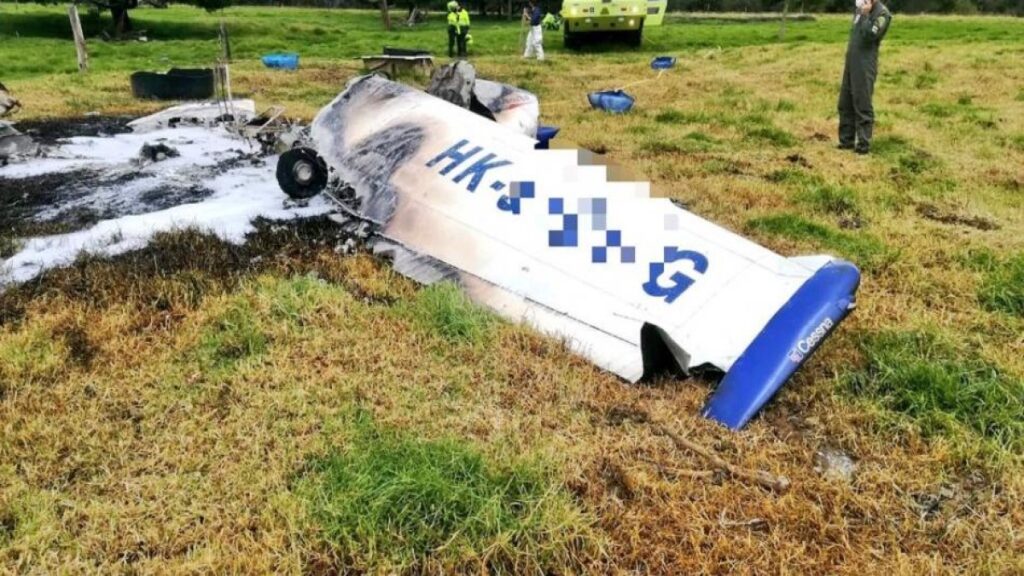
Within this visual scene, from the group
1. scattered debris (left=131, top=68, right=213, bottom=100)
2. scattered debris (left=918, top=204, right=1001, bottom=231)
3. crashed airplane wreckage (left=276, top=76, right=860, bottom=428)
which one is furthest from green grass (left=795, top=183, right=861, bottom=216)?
scattered debris (left=131, top=68, right=213, bottom=100)

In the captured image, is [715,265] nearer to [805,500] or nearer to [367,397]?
[805,500]

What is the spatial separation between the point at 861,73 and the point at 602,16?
50.9ft

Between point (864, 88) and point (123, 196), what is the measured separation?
7.85 metres

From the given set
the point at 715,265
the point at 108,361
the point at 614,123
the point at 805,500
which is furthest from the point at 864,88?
the point at 108,361

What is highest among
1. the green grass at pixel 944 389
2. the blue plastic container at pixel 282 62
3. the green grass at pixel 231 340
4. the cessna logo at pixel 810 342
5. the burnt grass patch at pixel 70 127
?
the cessna logo at pixel 810 342

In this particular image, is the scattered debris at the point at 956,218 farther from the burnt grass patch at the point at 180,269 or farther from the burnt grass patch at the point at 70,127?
the burnt grass patch at the point at 70,127

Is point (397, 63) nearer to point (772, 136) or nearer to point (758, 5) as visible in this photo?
point (772, 136)

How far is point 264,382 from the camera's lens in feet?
10.7

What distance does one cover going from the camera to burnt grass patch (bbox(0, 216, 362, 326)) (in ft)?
13.1

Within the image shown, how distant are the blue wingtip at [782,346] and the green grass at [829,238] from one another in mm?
1698

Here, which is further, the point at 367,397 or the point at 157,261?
the point at 157,261

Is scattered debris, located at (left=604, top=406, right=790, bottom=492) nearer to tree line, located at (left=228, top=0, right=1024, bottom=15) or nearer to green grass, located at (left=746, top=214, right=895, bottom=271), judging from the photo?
green grass, located at (left=746, top=214, right=895, bottom=271)

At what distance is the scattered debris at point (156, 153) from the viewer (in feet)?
23.4

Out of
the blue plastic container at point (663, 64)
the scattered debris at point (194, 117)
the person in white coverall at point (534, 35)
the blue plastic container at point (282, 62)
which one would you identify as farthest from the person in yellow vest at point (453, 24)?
the scattered debris at point (194, 117)
